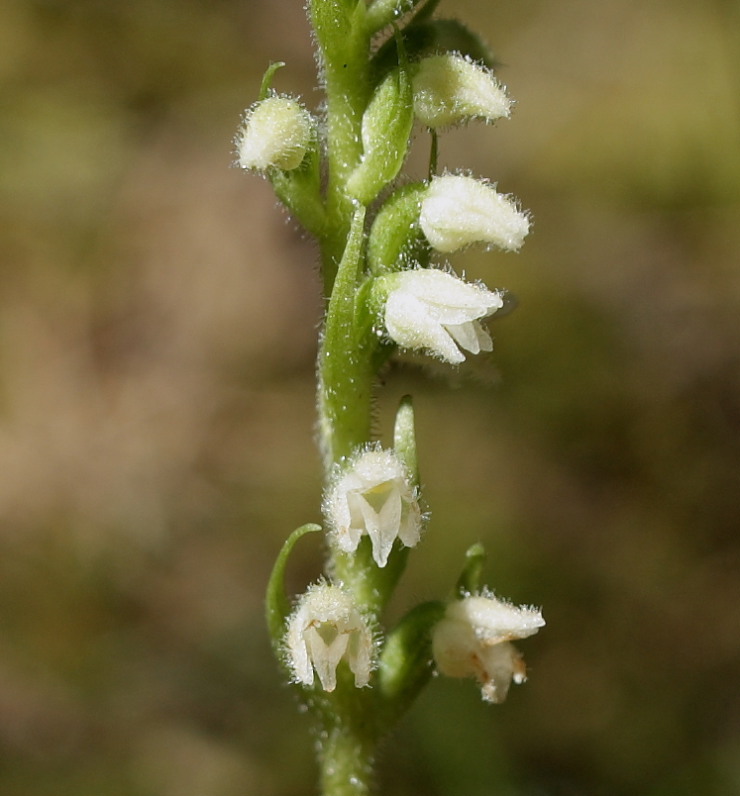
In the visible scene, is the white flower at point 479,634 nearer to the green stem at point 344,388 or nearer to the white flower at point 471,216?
the green stem at point 344,388

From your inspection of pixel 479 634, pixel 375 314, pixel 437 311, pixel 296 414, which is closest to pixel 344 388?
pixel 375 314

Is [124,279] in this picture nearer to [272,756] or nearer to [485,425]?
[485,425]

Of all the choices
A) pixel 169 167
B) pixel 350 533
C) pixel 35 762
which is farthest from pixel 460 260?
pixel 350 533

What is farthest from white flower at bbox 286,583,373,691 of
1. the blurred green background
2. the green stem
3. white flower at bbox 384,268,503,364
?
the blurred green background

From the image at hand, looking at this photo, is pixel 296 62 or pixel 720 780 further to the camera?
pixel 296 62

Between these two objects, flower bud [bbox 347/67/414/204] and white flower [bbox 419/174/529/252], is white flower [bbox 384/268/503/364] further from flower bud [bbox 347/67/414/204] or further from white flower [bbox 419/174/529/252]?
flower bud [bbox 347/67/414/204]

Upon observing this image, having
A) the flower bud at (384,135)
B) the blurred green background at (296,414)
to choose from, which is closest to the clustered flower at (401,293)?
the flower bud at (384,135)
